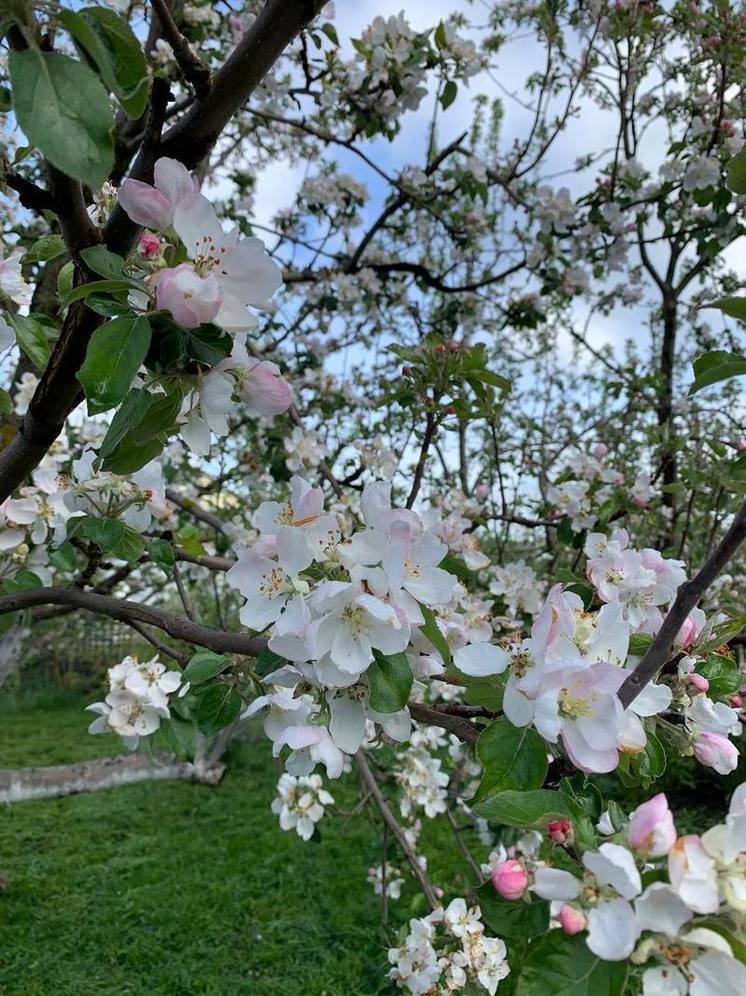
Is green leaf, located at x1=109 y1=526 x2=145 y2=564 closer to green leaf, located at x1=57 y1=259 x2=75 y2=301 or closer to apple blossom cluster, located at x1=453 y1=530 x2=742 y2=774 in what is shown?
green leaf, located at x1=57 y1=259 x2=75 y2=301

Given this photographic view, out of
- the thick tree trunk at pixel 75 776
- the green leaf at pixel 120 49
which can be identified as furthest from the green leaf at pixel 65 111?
the thick tree trunk at pixel 75 776

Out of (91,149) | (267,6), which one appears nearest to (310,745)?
(91,149)

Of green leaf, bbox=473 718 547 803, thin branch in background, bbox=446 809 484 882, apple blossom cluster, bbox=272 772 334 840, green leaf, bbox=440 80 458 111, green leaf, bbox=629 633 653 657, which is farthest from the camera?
green leaf, bbox=440 80 458 111

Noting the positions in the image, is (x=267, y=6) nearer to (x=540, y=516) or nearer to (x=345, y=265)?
(x=540, y=516)

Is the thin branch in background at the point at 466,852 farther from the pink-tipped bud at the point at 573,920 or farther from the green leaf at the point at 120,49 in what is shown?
the green leaf at the point at 120,49

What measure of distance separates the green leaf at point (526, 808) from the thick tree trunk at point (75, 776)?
267 centimetres

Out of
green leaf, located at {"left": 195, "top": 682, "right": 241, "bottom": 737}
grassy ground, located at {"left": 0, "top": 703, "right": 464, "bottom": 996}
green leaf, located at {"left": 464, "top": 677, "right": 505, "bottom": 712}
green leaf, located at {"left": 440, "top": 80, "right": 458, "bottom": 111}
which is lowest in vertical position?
grassy ground, located at {"left": 0, "top": 703, "right": 464, "bottom": 996}

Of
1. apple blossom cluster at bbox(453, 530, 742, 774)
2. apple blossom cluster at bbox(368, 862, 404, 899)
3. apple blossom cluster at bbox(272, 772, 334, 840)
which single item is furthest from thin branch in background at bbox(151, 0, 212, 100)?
apple blossom cluster at bbox(368, 862, 404, 899)

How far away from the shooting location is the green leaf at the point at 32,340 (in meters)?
1.02

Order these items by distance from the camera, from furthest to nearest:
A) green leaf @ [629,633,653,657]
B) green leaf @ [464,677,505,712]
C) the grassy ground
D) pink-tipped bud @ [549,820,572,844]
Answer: the grassy ground
green leaf @ [629,633,653,657]
green leaf @ [464,677,505,712]
pink-tipped bud @ [549,820,572,844]

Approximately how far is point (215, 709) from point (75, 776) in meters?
3.42

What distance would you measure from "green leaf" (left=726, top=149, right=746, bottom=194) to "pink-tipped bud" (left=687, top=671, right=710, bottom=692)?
59 cm

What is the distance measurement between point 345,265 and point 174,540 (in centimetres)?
237

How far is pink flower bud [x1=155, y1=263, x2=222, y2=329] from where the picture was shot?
693 millimetres
